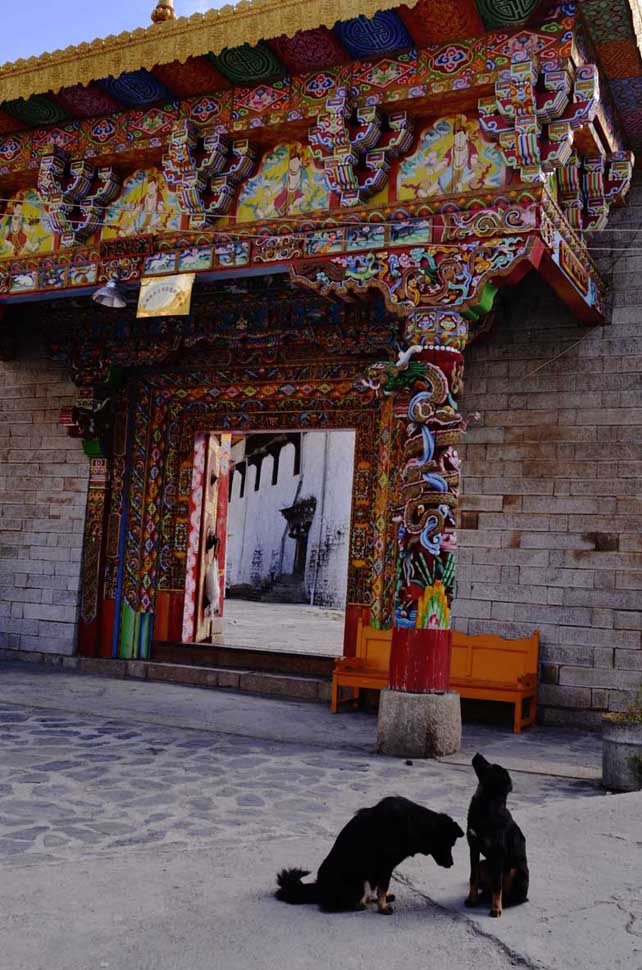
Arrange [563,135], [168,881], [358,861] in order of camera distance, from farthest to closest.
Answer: [563,135]
[168,881]
[358,861]

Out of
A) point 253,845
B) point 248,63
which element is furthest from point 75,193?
point 253,845

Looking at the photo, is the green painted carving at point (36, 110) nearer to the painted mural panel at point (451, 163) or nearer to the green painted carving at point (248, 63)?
the green painted carving at point (248, 63)

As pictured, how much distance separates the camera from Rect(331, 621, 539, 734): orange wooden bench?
7375 millimetres

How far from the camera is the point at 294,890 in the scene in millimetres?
3217

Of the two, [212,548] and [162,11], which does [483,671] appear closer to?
[212,548]

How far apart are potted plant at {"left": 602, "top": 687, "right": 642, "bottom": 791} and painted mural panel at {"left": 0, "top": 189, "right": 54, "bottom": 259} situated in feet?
21.2

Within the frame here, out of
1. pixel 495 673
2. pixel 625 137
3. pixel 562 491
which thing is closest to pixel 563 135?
pixel 625 137

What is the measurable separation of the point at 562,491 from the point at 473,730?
7.17ft

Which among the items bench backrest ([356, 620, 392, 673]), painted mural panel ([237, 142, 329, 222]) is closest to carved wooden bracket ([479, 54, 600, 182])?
painted mural panel ([237, 142, 329, 222])

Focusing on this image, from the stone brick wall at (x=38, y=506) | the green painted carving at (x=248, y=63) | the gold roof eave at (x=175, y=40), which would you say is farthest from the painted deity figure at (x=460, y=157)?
the stone brick wall at (x=38, y=506)

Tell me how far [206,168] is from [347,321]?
2061mm

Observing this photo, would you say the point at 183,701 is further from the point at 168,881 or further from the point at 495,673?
the point at 168,881

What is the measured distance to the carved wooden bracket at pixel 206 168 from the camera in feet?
25.0

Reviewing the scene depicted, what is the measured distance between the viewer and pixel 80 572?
10086 millimetres
